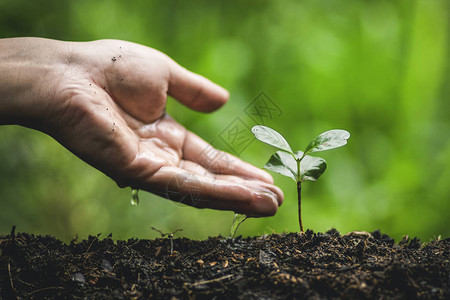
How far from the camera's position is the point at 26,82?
4.11 ft

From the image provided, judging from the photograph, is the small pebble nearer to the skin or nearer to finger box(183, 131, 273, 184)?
the skin

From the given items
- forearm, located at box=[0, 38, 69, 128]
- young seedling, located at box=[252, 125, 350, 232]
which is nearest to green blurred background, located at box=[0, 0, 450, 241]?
forearm, located at box=[0, 38, 69, 128]

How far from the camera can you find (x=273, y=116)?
2.32 meters

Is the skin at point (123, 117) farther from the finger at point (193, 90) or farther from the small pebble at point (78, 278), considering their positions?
the small pebble at point (78, 278)

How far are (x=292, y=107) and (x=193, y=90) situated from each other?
95 cm

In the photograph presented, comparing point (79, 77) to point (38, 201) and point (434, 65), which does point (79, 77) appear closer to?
point (38, 201)

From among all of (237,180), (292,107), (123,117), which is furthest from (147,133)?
(292,107)

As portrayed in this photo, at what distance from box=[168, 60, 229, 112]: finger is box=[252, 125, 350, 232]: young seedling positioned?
1.85 ft

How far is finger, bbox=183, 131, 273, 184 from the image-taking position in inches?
54.2

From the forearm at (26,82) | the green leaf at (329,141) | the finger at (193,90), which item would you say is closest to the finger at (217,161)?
the finger at (193,90)

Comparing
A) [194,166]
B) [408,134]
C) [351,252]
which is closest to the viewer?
[351,252]

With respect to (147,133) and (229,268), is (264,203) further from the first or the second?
(147,133)

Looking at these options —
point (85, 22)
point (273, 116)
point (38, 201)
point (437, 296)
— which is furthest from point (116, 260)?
point (85, 22)

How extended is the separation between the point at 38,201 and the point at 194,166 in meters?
1.25
